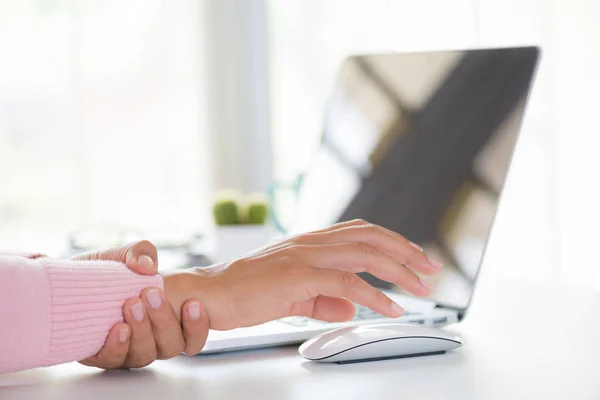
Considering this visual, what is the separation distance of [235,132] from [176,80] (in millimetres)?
373

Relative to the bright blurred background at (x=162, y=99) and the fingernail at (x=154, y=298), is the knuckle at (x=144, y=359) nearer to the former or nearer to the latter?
the fingernail at (x=154, y=298)

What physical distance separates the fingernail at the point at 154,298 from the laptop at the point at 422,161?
0.08 m

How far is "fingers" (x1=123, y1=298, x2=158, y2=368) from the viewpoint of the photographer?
851 mm

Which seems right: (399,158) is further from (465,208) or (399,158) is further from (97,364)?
(97,364)

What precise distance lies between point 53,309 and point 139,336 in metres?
0.09

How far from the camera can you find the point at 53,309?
0.83 metres

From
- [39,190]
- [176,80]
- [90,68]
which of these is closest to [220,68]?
[176,80]

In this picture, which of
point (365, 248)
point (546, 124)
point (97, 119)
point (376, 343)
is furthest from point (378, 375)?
point (97, 119)

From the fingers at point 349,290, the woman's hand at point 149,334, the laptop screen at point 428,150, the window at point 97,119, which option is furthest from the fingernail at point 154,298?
the window at point 97,119

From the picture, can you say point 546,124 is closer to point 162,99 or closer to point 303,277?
point 303,277

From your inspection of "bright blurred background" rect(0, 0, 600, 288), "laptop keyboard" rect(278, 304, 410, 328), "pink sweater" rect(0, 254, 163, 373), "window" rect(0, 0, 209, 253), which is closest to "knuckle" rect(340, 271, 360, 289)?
"laptop keyboard" rect(278, 304, 410, 328)

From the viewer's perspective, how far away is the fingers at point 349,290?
0.88 meters

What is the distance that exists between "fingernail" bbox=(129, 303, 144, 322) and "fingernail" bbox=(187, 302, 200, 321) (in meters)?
0.05

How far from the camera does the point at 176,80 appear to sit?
3.97m
